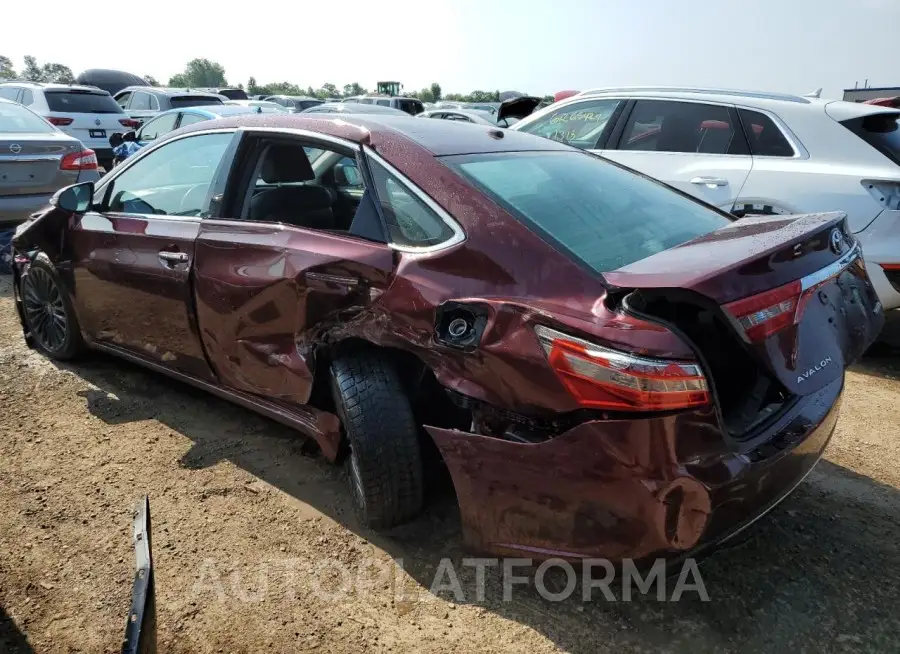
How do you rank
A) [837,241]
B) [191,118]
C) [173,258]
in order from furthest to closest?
[191,118]
[173,258]
[837,241]

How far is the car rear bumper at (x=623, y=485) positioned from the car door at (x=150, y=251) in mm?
1662

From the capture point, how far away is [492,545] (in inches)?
86.0

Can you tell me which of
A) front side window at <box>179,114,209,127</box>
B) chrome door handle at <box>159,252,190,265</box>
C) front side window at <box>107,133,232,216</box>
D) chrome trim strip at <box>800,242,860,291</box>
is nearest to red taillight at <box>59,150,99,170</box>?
front side window at <box>179,114,209,127</box>

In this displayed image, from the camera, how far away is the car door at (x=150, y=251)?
319 centimetres

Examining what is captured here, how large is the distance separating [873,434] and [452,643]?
2.51m

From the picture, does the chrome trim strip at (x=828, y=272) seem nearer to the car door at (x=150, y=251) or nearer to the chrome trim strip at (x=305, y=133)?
the chrome trim strip at (x=305, y=133)

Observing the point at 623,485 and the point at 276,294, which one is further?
the point at 276,294

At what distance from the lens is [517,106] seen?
344 inches

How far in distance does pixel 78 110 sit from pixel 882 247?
11899mm

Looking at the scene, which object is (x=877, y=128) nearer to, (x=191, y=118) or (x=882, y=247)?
(x=882, y=247)

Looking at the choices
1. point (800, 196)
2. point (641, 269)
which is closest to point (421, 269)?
point (641, 269)

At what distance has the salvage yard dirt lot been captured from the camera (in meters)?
2.16

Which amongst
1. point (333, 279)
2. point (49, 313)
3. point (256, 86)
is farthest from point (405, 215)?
point (256, 86)

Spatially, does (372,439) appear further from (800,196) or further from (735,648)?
(800,196)
